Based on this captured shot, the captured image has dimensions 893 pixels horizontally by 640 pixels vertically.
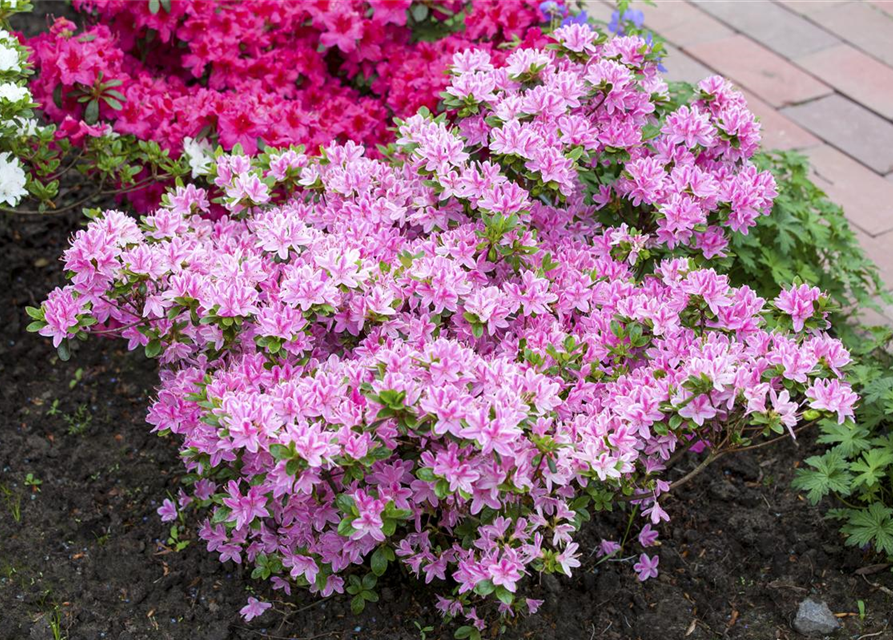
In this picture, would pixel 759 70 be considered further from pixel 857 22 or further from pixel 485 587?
pixel 485 587

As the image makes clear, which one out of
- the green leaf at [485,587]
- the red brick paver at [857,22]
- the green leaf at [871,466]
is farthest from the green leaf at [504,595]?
the red brick paver at [857,22]

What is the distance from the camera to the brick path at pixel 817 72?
13.5 ft

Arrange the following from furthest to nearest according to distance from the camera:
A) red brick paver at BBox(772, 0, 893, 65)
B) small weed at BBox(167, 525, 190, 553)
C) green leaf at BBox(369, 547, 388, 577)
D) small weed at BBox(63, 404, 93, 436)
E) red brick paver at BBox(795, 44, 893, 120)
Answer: red brick paver at BBox(772, 0, 893, 65) < red brick paver at BBox(795, 44, 893, 120) < small weed at BBox(63, 404, 93, 436) < small weed at BBox(167, 525, 190, 553) < green leaf at BBox(369, 547, 388, 577)

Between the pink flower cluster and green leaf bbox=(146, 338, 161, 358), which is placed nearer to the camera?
green leaf bbox=(146, 338, 161, 358)

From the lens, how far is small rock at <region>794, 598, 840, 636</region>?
252 centimetres

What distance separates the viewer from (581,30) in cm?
282

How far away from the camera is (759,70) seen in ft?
15.3

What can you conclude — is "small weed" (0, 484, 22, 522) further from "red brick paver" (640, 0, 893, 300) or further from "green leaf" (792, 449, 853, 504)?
"red brick paver" (640, 0, 893, 300)

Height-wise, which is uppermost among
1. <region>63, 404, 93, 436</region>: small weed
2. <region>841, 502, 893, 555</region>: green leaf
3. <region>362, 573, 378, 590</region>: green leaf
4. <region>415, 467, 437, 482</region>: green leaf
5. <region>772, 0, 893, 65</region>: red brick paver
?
<region>772, 0, 893, 65</region>: red brick paver

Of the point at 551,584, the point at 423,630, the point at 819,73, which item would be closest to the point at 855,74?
the point at 819,73

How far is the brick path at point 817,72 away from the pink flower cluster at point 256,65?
1.48 m

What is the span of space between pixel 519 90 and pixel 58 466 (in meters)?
1.62

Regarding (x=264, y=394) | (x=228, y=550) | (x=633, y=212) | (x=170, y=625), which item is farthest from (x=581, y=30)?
(x=170, y=625)

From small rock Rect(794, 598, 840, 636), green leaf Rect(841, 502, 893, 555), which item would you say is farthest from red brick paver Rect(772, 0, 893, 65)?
→ small rock Rect(794, 598, 840, 636)
